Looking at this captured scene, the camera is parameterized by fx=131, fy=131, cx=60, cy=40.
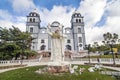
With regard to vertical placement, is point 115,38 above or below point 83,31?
below

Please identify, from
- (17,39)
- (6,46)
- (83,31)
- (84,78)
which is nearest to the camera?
(84,78)

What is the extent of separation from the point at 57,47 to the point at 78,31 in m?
48.2

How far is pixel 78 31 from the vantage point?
59812 mm

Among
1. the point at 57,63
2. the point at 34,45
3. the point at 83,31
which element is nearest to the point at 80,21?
the point at 83,31

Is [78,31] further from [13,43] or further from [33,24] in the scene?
[13,43]

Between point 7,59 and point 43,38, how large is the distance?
103ft

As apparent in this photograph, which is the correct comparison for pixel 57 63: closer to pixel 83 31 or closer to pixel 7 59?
pixel 7 59

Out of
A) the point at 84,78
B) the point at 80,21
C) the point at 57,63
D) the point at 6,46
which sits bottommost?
the point at 84,78

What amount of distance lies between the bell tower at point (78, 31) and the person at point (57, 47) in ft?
145

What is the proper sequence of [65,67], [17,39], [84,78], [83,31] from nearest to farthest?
[84,78]
[65,67]
[17,39]
[83,31]

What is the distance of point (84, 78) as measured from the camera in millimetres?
9508

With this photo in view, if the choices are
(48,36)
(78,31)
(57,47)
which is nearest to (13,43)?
(57,47)

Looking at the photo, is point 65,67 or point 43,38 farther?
point 43,38

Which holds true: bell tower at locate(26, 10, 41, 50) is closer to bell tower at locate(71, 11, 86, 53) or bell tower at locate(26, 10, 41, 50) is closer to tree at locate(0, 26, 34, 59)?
bell tower at locate(71, 11, 86, 53)
